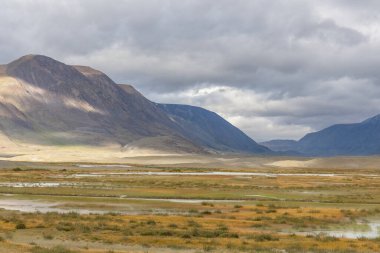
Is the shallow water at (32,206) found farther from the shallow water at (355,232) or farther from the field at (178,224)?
the shallow water at (355,232)

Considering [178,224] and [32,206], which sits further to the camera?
[32,206]

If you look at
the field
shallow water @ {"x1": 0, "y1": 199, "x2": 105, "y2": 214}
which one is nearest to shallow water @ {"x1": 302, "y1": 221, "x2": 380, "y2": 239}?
the field

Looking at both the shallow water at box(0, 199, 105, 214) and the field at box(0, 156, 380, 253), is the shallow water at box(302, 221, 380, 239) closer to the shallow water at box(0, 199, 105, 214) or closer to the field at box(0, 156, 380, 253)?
the field at box(0, 156, 380, 253)

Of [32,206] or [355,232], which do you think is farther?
[32,206]

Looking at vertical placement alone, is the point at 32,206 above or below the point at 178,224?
above

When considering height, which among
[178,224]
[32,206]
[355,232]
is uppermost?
[32,206]

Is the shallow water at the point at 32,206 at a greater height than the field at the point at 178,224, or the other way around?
the shallow water at the point at 32,206

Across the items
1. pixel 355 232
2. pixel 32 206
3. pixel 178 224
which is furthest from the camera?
pixel 32 206

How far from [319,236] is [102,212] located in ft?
64.2

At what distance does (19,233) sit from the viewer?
3378 cm

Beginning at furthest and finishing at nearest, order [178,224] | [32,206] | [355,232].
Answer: [32,206] → [178,224] → [355,232]

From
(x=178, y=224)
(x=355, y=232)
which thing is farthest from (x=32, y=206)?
(x=355, y=232)

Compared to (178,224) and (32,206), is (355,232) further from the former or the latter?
(32,206)

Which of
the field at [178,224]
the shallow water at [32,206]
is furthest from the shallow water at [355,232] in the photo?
the shallow water at [32,206]
